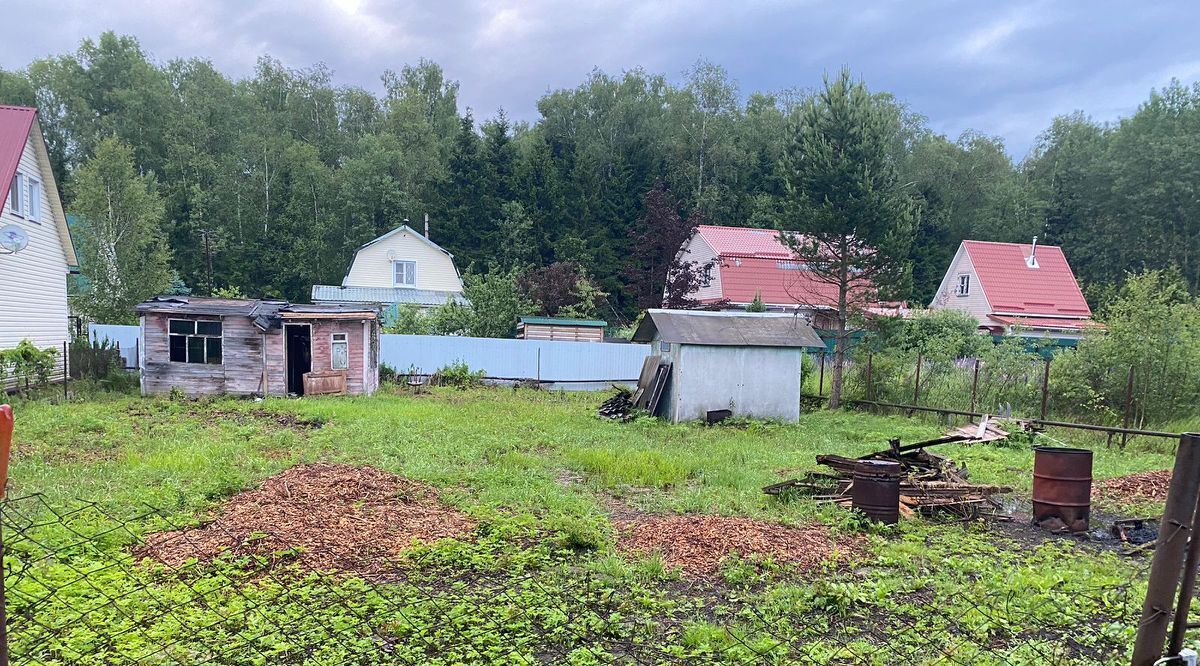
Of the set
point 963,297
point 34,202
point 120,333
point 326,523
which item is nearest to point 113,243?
point 120,333

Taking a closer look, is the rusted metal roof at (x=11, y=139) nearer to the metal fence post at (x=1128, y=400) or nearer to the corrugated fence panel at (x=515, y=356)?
the corrugated fence panel at (x=515, y=356)

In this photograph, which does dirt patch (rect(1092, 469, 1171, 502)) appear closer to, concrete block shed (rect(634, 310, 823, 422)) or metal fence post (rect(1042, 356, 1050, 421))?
metal fence post (rect(1042, 356, 1050, 421))

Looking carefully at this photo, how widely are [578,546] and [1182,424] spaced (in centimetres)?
1340

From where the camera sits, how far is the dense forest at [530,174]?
3791 centimetres

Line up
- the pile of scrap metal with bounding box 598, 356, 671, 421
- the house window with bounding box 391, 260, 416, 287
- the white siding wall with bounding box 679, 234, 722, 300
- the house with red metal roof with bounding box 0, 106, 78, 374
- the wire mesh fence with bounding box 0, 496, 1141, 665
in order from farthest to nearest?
the house window with bounding box 391, 260, 416, 287 < the white siding wall with bounding box 679, 234, 722, 300 < the house with red metal roof with bounding box 0, 106, 78, 374 < the pile of scrap metal with bounding box 598, 356, 671, 421 < the wire mesh fence with bounding box 0, 496, 1141, 665

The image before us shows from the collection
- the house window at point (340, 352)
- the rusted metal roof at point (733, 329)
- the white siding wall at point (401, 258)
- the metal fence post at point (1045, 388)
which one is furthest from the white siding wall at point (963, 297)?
the house window at point (340, 352)

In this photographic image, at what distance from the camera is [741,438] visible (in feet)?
43.8

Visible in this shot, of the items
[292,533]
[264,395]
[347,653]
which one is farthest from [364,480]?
[264,395]

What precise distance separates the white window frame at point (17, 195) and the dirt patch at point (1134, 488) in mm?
23979

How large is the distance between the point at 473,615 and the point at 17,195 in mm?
19506

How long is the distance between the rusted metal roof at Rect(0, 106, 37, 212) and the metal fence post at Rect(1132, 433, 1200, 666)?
21.4m

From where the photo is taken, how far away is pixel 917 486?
8289mm

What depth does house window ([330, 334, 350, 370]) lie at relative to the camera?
723 inches

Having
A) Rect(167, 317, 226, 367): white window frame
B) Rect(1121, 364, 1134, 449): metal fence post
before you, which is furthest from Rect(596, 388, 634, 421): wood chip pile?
Rect(167, 317, 226, 367): white window frame
